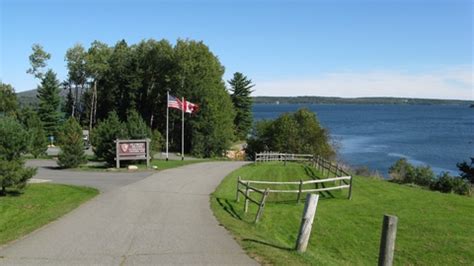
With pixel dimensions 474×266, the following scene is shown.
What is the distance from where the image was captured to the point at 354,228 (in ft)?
51.4

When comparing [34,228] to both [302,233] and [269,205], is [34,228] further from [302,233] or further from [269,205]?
[269,205]

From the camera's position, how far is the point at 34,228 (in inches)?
465

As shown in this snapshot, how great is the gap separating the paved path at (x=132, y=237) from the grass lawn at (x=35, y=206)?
1.47 feet

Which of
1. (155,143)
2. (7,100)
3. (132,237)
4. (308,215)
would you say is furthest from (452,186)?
(7,100)

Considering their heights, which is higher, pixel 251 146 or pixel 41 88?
pixel 41 88

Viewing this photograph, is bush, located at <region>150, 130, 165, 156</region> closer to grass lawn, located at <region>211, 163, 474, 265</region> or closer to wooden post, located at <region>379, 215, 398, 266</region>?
grass lawn, located at <region>211, 163, 474, 265</region>

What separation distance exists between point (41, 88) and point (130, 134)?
46428mm

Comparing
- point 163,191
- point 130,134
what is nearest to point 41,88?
point 130,134

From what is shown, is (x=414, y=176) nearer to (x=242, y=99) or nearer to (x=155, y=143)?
(x=155, y=143)

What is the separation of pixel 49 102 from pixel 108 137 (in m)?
45.1

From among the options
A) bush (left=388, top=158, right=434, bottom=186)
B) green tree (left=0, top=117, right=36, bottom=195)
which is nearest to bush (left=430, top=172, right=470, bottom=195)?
bush (left=388, top=158, right=434, bottom=186)

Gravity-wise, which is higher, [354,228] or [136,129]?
[136,129]

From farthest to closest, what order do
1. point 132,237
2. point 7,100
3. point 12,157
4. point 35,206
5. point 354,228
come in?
1. point 7,100
2. point 12,157
3. point 35,206
4. point 354,228
5. point 132,237

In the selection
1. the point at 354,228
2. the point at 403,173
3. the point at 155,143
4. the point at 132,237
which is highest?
the point at 132,237
